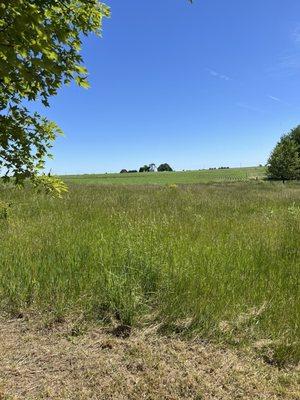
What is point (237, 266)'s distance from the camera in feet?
16.5

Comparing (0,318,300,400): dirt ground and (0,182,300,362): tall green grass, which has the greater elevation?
(0,182,300,362): tall green grass

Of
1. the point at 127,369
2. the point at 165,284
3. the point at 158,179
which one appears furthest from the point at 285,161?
the point at 127,369

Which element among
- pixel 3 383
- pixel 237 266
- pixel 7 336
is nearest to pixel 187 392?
pixel 3 383

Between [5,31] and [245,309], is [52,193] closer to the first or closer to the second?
[5,31]

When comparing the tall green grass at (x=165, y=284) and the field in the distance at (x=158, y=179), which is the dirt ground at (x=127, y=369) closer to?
the tall green grass at (x=165, y=284)

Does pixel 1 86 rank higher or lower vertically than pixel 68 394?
higher

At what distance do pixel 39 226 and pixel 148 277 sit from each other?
363 centimetres

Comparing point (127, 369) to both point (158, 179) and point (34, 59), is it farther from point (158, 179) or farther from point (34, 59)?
point (158, 179)

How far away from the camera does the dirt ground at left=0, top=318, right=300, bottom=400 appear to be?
2971 mm

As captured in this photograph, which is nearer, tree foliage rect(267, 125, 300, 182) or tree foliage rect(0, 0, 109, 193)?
tree foliage rect(0, 0, 109, 193)

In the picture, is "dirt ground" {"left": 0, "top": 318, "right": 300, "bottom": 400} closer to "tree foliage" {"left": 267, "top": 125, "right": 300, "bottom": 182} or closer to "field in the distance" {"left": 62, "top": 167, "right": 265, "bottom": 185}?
"field in the distance" {"left": 62, "top": 167, "right": 265, "bottom": 185}

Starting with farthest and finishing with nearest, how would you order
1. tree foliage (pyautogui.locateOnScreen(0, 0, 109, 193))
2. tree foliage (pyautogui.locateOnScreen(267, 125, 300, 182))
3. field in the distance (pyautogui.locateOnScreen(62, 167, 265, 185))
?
field in the distance (pyautogui.locateOnScreen(62, 167, 265, 185))
tree foliage (pyautogui.locateOnScreen(267, 125, 300, 182))
tree foliage (pyautogui.locateOnScreen(0, 0, 109, 193))

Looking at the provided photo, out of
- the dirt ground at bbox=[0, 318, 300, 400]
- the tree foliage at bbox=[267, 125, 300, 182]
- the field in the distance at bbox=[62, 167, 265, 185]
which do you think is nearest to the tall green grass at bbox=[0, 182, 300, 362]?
Answer: the dirt ground at bbox=[0, 318, 300, 400]

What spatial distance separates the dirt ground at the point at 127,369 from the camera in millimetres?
2971
